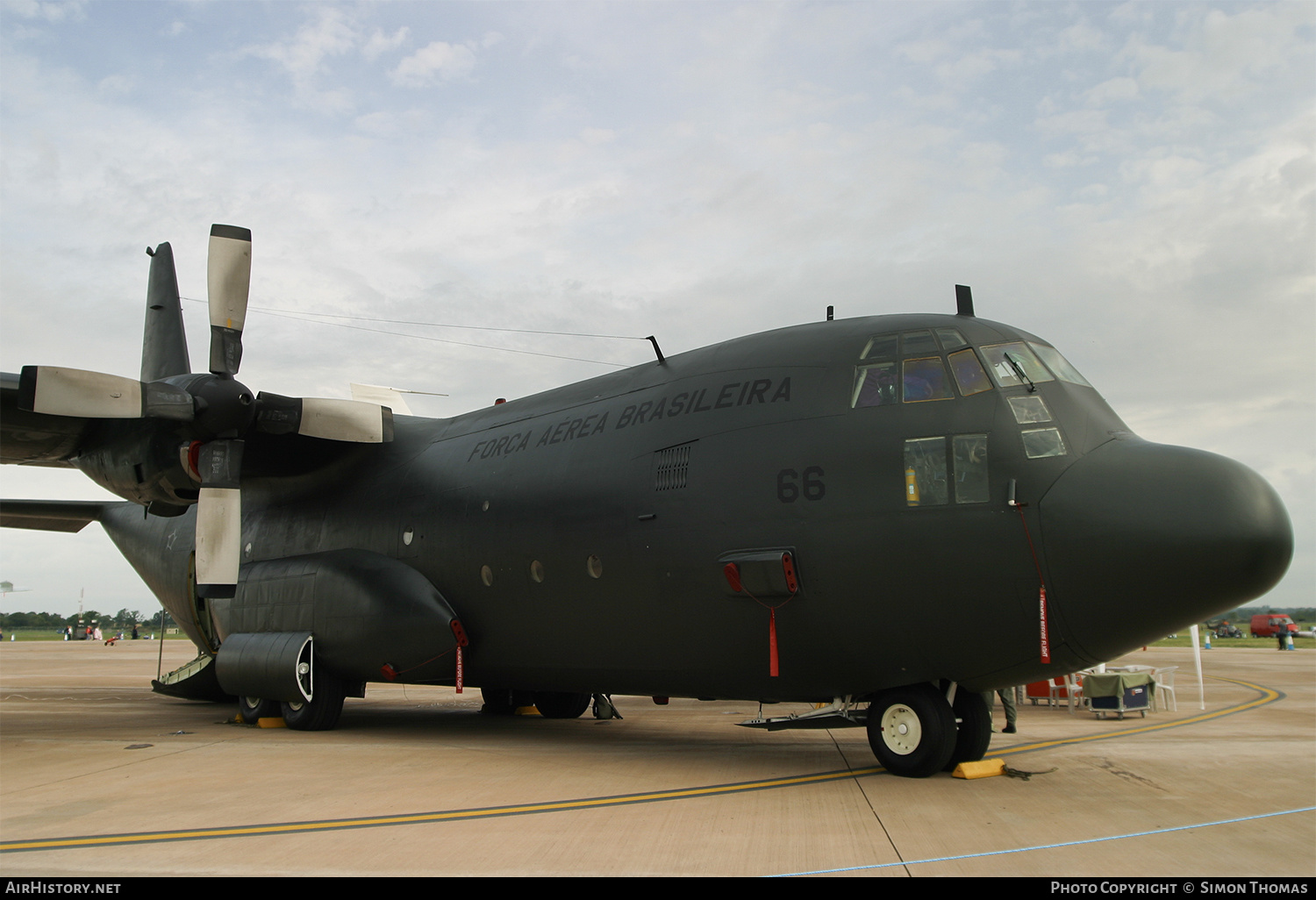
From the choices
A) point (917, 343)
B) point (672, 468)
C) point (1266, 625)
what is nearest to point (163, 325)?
point (672, 468)

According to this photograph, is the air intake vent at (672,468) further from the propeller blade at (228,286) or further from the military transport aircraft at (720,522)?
the propeller blade at (228,286)

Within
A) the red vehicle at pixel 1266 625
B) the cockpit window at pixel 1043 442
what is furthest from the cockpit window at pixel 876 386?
the red vehicle at pixel 1266 625

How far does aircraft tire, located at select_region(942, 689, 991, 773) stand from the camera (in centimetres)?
909

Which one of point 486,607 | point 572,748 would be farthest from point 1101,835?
point 486,607

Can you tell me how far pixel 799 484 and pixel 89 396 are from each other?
28.9 ft

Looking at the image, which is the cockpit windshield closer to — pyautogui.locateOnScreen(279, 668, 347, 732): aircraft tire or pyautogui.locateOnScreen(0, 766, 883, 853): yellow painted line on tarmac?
pyautogui.locateOnScreen(0, 766, 883, 853): yellow painted line on tarmac

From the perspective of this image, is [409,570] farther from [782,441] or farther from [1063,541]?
[1063,541]

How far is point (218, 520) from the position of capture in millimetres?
12703

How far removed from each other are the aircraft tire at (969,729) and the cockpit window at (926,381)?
2.96m

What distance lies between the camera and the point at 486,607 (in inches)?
486

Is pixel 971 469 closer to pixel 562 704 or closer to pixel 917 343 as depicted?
pixel 917 343

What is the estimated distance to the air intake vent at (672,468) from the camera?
1013cm

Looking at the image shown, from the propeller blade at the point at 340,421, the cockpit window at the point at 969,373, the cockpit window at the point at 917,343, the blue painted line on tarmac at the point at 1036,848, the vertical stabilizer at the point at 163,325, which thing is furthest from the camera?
the vertical stabilizer at the point at 163,325

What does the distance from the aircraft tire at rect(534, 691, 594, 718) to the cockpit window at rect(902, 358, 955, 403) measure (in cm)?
934
